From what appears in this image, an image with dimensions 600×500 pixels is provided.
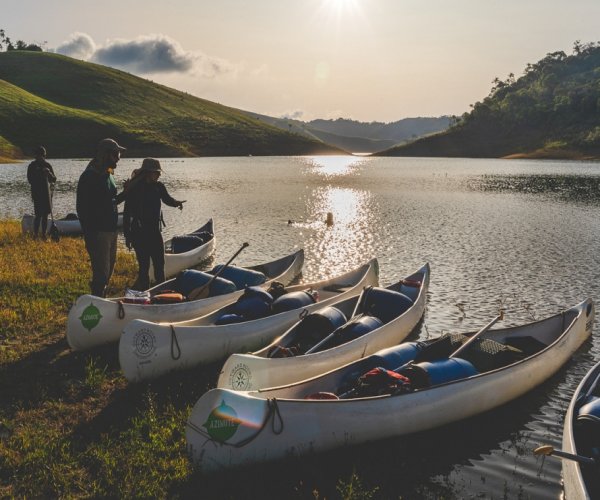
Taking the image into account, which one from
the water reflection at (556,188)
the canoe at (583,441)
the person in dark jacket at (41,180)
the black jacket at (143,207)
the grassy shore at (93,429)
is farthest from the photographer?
the water reflection at (556,188)

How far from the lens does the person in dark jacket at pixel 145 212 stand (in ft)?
44.3

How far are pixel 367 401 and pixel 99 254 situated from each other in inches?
308

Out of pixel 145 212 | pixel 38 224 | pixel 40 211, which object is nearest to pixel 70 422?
pixel 145 212

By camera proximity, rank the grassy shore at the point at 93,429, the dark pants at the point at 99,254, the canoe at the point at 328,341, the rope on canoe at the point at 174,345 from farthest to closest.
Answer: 1. the dark pants at the point at 99,254
2. the rope on canoe at the point at 174,345
3. the canoe at the point at 328,341
4. the grassy shore at the point at 93,429

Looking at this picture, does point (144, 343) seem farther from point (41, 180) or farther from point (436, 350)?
point (41, 180)

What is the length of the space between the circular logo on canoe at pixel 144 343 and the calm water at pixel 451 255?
13.0ft

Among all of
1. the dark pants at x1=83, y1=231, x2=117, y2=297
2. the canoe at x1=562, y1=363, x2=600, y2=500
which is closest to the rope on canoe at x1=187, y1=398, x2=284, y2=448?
the canoe at x1=562, y1=363, x2=600, y2=500

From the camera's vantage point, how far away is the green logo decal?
1137 cm

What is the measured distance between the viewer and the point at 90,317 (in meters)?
11.4

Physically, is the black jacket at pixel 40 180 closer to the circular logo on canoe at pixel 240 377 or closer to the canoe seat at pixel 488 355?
the circular logo on canoe at pixel 240 377

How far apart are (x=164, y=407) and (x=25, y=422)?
222 cm

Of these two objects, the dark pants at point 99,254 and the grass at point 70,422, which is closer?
the grass at point 70,422

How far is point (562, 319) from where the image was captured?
1343 centimetres

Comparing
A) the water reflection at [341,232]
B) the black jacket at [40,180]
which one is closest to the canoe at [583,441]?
the water reflection at [341,232]
